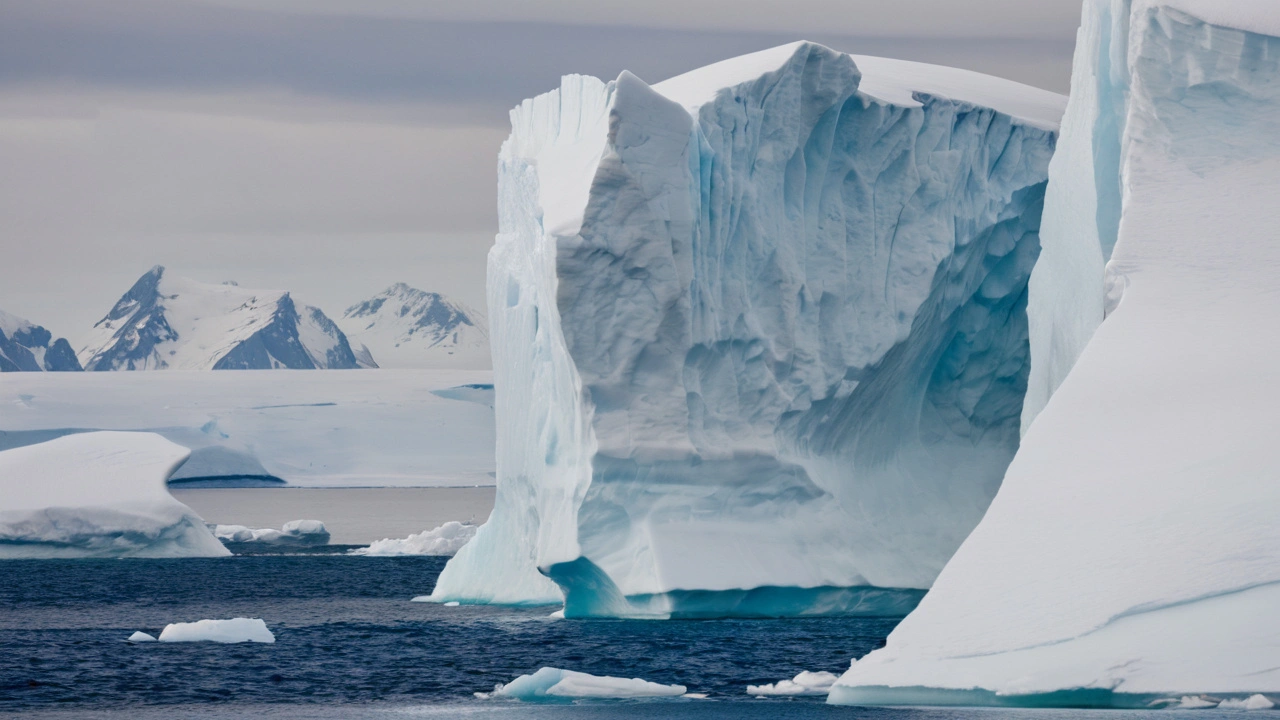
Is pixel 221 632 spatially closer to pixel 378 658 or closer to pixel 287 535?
pixel 378 658

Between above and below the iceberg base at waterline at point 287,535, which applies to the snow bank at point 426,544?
below

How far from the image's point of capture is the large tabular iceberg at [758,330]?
18094 millimetres

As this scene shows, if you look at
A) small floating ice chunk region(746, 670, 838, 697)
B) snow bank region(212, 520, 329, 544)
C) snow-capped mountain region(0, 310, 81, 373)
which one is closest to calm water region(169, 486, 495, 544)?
snow bank region(212, 520, 329, 544)

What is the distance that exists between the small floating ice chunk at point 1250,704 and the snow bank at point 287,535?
33.5 m

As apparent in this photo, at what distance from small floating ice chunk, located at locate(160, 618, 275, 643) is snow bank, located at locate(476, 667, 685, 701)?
579 centimetres

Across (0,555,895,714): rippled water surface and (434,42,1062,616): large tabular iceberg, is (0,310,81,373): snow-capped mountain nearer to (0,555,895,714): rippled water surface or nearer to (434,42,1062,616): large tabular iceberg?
(0,555,895,714): rippled water surface

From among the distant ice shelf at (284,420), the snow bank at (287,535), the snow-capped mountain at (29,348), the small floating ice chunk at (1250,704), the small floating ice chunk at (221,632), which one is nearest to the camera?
the small floating ice chunk at (1250,704)

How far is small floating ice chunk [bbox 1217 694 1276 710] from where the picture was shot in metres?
9.72

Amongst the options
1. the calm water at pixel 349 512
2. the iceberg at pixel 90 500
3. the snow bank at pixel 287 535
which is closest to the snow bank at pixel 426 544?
the snow bank at pixel 287 535

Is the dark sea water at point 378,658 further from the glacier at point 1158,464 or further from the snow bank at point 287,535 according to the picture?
the snow bank at point 287,535

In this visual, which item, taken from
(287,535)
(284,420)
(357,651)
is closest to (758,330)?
(357,651)

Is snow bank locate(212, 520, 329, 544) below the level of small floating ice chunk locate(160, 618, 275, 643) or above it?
above

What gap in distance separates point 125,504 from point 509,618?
1510 centimetres

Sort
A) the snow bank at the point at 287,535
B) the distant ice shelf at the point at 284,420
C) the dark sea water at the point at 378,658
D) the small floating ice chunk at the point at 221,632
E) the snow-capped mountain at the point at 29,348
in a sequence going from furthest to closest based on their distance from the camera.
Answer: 1. the snow-capped mountain at the point at 29,348
2. the distant ice shelf at the point at 284,420
3. the snow bank at the point at 287,535
4. the small floating ice chunk at the point at 221,632
5. the dark sea water at the point at 378,658
